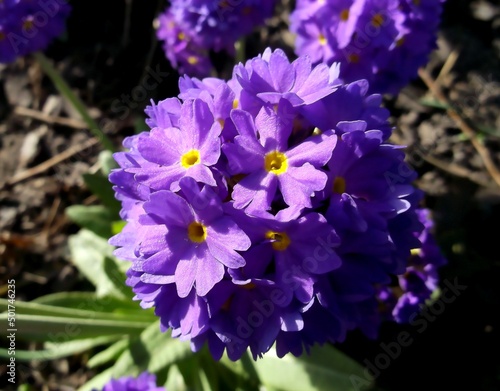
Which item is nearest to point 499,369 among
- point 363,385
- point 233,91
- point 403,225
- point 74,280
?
point 363,385

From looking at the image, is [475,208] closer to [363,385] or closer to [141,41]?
[363,385]

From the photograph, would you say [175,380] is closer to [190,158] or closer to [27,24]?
[190,158]

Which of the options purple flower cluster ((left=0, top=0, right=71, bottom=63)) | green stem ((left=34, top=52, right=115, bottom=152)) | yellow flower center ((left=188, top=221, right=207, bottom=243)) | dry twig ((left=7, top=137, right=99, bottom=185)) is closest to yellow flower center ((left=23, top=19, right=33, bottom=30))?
purple flower cluster ((left=0, top=0, right=71, bottom=63))

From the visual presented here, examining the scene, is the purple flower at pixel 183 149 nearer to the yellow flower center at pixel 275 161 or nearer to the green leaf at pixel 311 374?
the yellow flower center at pixel 275 161

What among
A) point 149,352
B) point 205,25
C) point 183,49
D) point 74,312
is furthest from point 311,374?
point 183,49

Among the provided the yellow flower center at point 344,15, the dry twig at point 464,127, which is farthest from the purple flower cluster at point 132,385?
the dry twig at point 464,127

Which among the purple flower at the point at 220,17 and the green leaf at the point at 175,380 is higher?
the purple flower at the point at 220,17
